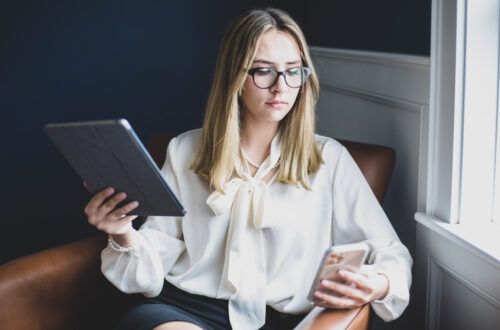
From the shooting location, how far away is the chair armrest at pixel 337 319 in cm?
131

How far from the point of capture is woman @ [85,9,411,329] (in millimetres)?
1578

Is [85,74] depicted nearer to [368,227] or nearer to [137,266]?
[137,266]

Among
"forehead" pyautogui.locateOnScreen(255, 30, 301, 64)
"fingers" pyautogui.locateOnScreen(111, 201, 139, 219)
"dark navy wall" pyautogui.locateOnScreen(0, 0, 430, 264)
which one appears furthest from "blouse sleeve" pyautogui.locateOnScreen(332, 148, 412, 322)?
"dark navy wall" pyautogui.locateOnScreen(0, 0, 430, 264)

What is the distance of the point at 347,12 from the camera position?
7.86ft

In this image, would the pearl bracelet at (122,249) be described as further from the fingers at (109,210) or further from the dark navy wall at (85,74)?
the dark navy wall at (85,74)

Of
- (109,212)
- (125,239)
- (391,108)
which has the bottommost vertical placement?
(125,239)

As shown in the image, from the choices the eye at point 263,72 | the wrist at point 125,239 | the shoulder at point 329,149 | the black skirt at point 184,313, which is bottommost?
the black skirt at point 184,313

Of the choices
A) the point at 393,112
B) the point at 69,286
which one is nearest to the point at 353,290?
the point at 393,112

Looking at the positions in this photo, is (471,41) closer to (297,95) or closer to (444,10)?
(444,10)

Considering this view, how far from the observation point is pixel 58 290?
1714mm

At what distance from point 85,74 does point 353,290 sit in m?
1.77

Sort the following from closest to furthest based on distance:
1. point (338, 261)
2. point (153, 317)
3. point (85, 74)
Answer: point (338, 261), point (153, 317), point (85, 74)

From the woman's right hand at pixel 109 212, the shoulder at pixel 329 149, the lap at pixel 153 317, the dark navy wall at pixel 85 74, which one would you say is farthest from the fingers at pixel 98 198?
the dark navy wall at pixel 85 74

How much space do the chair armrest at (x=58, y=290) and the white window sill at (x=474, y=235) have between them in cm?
100
